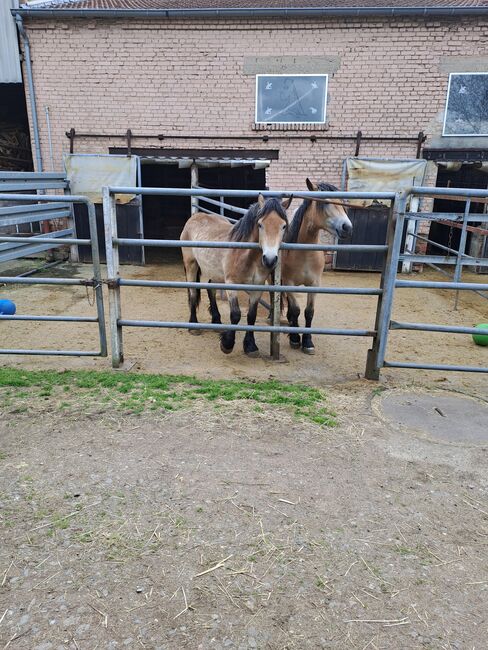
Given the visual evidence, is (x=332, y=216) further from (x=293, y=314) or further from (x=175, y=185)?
(x=175, y=185)

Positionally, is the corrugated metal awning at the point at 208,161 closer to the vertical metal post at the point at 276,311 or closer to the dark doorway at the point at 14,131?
the dark doorway at the point at 14,131

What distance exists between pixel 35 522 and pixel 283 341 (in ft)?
11.2

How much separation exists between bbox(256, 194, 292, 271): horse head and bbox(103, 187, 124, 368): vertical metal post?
126 cm

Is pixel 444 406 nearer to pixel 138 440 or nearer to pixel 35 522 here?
pixel 138 440

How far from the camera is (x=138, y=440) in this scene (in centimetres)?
278

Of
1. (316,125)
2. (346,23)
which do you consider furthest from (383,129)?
(346,23)

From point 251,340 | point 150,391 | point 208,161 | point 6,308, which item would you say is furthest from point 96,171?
point 150,391

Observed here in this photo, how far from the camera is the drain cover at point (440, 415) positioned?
2.98 meters

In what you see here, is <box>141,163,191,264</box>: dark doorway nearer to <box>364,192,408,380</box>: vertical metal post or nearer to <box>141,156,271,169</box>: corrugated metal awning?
<box>141,156,271,169</box>: corrugated metal awning

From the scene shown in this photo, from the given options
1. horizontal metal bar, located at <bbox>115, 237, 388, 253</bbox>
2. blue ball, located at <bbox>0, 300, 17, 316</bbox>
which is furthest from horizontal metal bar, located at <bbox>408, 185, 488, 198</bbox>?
blue ball, located at <bbox>0, 300, 17, 316</bbox>

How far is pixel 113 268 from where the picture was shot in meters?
3.74

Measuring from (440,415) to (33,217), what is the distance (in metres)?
7.85

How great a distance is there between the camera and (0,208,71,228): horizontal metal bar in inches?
278

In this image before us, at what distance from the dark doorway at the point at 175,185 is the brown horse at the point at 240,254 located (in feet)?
22.6
